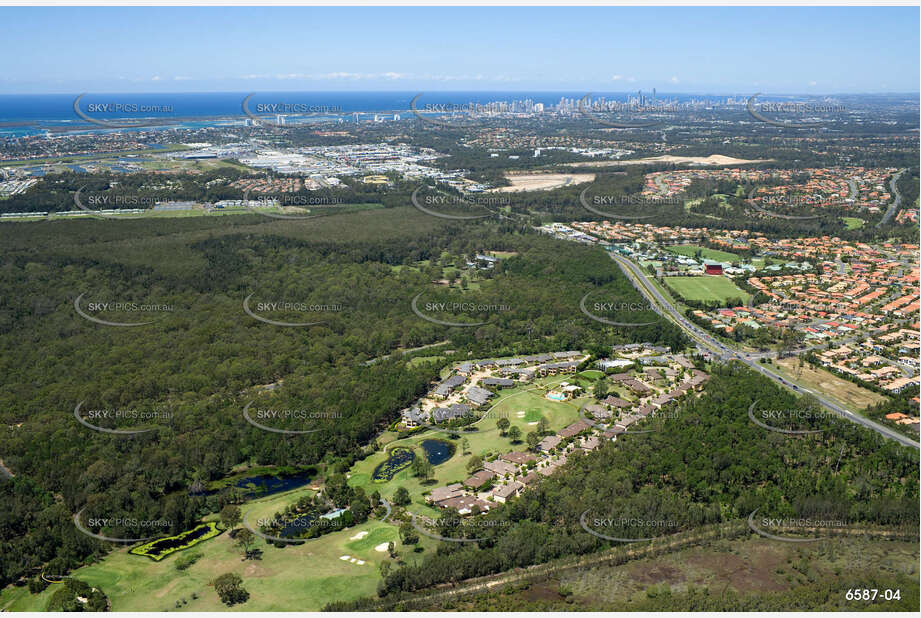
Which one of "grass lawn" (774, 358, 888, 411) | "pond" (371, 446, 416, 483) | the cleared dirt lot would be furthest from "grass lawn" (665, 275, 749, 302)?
the cleared dirt lot

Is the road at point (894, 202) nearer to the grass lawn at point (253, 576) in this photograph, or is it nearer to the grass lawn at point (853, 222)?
the grass lawn at point (853, 222)

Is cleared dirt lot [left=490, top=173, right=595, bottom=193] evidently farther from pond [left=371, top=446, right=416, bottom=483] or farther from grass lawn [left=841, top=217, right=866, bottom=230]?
pond [left=371, top=446, right=416, bottom=483]

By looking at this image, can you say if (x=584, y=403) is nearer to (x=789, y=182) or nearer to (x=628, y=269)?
(x=628, y=269)

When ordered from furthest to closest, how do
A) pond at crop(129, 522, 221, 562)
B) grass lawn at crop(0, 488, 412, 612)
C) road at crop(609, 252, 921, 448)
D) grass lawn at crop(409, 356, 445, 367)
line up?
grass lawn at crop(409, 356, 445, 367) → road at crop(609, 252, 921, 448) → pond at crop(129, 522, 221, 562) → grass lawn at crop(0, 488, 412, 612)

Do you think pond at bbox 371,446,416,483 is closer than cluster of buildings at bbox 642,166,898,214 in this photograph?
Yes

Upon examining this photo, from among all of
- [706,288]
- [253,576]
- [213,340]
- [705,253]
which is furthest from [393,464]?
[705,253]

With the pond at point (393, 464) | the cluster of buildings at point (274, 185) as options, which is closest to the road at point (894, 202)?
the pond at point (393, 464)

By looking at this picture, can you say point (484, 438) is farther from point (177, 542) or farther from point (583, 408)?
point (177, 542)
